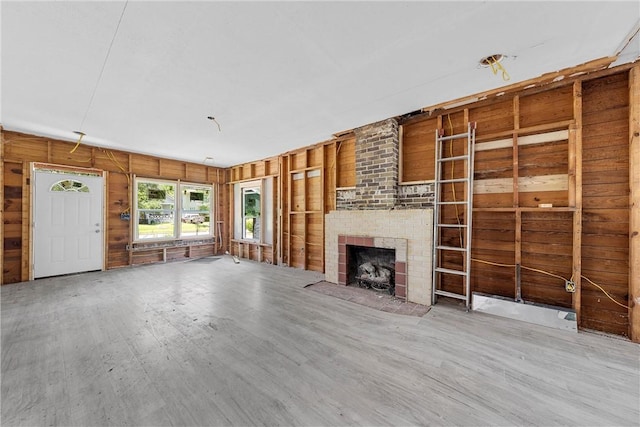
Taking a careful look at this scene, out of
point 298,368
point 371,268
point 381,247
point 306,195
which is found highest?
point 306,195

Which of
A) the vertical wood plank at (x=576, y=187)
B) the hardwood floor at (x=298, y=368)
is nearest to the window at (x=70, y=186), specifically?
the hardwood floor at (x=298, y=368)

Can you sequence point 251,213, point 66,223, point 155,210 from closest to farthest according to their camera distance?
point 66,223 → point 155,210 → point 251,213

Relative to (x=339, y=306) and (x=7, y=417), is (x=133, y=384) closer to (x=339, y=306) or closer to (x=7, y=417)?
(x=7, y=417)

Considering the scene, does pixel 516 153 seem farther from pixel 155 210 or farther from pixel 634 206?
pixel 155 210

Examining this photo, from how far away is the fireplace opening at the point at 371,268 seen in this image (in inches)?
156

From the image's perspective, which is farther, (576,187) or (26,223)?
(26,223)

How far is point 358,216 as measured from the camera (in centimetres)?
411

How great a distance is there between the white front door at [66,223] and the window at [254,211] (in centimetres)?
308

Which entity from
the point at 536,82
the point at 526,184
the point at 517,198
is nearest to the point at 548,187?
the point at 526,184

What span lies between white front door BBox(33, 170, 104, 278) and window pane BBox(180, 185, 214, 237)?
5.73ft

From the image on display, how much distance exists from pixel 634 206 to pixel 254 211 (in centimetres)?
674

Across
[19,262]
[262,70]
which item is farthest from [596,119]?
[19,262]

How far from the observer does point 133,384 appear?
6.01 feet

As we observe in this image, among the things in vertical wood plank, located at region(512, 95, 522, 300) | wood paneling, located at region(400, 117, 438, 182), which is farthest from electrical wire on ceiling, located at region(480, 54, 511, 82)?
wood paneling, located at region(400, 117, 438, 182)
